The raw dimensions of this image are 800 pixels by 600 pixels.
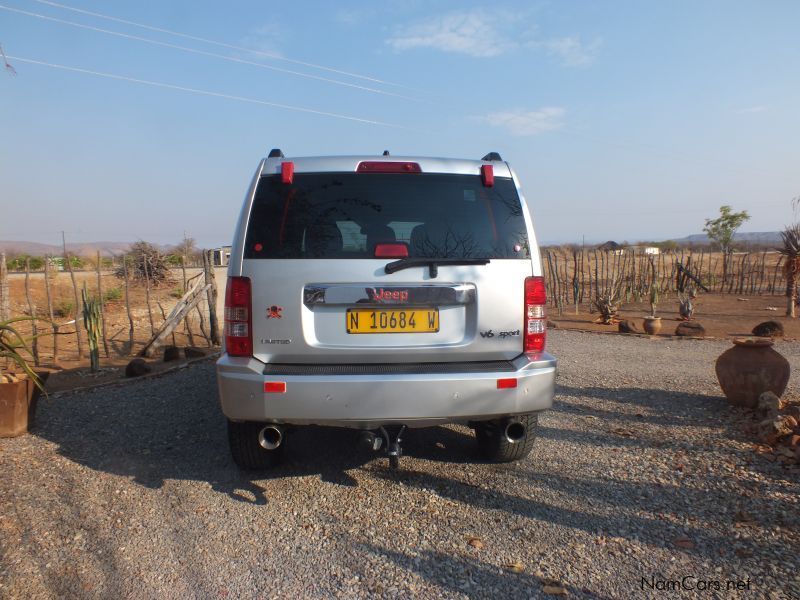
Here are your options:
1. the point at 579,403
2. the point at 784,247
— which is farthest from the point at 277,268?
the point at 784,247

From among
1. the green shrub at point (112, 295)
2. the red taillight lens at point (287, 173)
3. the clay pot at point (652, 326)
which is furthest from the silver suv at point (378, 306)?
the green shrub at point (112, 295)

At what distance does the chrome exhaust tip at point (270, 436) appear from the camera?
11.7 ft

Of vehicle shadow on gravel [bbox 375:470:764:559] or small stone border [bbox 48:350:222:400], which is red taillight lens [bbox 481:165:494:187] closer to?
vehicle shadow on gravel [bbox 375:470:764:559]

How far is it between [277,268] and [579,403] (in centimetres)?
391

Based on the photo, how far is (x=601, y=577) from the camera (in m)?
2.80

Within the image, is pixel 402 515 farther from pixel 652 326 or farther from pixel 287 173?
pixel 652 326

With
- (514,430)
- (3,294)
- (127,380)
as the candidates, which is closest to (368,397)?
(514,430)

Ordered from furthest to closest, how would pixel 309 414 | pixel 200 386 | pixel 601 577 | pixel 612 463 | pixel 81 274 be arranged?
pixel 81 274
pixel 200 386
pixel 612 463
pixel 309 414
pixel 601 577

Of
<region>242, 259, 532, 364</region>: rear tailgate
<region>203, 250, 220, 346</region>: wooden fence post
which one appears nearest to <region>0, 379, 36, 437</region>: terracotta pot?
<region>242, 259, 532, 364</region>: rear tailgate

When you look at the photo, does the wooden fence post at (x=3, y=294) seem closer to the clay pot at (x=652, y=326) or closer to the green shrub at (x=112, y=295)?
the green shrub at (x=112, y=295)

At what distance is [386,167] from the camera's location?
3609 millimetres

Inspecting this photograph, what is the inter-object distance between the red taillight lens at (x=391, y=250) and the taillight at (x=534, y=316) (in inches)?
27.8

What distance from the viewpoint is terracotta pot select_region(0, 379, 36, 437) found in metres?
5.07

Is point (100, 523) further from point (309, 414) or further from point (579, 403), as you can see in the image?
point (579, 403)
